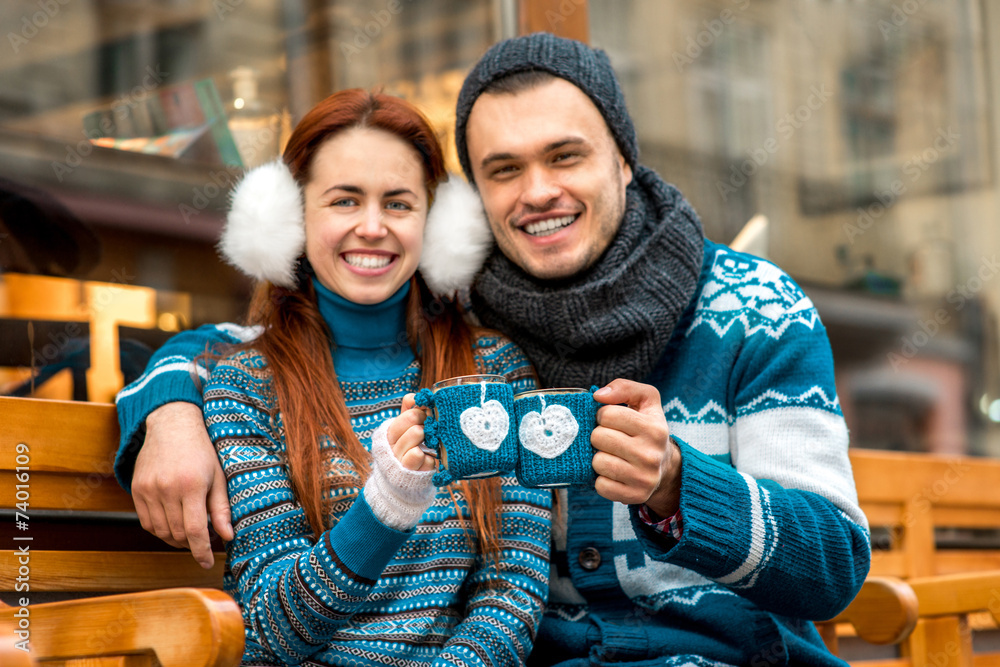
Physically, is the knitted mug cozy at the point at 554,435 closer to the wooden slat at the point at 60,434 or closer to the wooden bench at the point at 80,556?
the wooden bench at the point at 80,556

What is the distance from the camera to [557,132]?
218cm

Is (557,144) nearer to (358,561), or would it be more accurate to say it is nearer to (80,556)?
(358,561)

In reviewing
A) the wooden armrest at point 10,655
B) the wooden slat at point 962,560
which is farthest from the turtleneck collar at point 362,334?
the wooden slat at point 962,560

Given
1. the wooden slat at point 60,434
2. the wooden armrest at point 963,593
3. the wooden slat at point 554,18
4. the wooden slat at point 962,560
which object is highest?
the wooden slat at point 554,18

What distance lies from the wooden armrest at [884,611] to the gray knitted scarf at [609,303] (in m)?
0.72

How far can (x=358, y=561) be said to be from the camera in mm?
1639

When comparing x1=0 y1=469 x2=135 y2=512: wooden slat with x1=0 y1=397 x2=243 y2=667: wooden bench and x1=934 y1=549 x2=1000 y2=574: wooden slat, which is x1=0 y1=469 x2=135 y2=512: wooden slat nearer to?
x1=0 y1=397 x2=243 y2=667: wooden bench

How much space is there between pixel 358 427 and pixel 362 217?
43 cm

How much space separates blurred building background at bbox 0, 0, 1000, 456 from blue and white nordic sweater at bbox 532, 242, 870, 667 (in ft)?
4.10

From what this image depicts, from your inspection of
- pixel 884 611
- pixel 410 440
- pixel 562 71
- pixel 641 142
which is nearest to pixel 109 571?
pixel 410 440

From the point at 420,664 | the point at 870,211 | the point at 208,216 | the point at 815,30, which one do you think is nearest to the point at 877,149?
the point at 870,211

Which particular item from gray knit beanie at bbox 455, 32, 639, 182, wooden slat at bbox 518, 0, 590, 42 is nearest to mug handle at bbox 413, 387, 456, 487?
gray knit beanie at bbox 455, 32, 639, 182

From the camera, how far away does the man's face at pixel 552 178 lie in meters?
2.18

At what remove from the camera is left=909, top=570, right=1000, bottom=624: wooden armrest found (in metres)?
2.28
